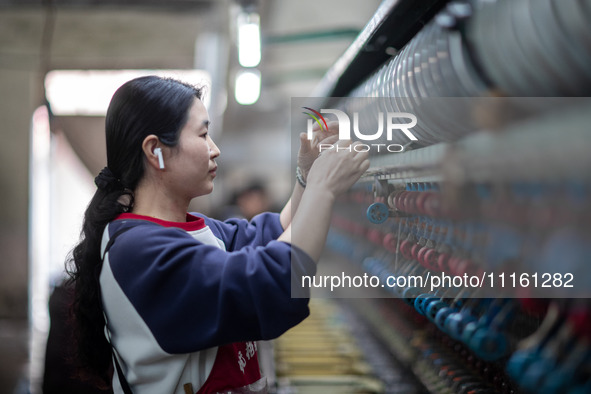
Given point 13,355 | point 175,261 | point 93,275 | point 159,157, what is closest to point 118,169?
point 159,157

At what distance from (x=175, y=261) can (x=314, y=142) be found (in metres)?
0.47

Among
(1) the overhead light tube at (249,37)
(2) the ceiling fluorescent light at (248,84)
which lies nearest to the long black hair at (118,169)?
(1) the overhead light tube at (249,37)

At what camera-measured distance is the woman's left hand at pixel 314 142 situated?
1.34m

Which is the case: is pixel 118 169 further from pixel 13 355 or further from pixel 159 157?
pixel 13 355

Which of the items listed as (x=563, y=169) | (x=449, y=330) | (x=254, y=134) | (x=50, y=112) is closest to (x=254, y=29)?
(x=449, y=330)

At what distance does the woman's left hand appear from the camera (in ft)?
4.39

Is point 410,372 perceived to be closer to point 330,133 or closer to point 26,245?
point 330,133

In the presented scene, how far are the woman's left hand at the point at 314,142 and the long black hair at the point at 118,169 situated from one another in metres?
0.29

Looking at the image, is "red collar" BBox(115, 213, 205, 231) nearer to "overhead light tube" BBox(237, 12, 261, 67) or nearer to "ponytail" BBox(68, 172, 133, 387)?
"ponytail" BBox(68, 172, 133, 387)

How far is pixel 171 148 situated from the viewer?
131 cm

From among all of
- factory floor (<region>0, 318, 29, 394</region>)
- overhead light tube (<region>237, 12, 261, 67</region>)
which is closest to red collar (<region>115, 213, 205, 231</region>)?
overhead light tube (<region>237, 12, 261, 67</region>)

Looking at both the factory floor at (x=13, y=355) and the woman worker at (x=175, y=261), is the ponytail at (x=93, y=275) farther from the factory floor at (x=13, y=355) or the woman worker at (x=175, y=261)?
the factory floor at (x=13, y=355)

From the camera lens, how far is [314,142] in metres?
1.40

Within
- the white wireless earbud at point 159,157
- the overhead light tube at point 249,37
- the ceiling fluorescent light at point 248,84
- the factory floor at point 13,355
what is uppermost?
the overhead light tube at point 249,37
